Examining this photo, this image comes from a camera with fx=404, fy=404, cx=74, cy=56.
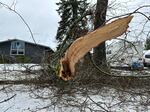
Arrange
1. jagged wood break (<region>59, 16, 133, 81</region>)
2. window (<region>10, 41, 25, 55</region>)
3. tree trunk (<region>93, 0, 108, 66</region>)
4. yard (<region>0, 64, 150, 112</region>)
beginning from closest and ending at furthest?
jagged wood break (<region>59, 16, 133, 81</region>)
yard (<region>0, 64, 150, 112</region>)
tree trunk (<region>93, 0, 108, 66</region>)
window (<region>10, 41, 25, 55</region>)

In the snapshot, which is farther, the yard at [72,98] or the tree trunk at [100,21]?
the tree trunk at [100,21]

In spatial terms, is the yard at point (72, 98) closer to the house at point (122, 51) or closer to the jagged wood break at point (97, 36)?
the house at point (122, 51)

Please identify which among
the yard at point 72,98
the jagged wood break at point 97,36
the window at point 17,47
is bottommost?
the yard at point 72,98

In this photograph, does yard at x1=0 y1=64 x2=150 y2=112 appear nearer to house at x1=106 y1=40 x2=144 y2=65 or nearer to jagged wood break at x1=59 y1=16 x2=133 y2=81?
house at x1=106 y1=40 x2=144 y2=65

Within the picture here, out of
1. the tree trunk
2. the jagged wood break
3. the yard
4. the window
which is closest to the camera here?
the jagged wood break

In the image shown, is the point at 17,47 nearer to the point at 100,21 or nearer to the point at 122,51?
the point at 122,51

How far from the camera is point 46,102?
26.1 feet

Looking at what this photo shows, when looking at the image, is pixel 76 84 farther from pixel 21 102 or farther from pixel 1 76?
pixel 1 76

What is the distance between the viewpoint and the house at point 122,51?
33.5 ft

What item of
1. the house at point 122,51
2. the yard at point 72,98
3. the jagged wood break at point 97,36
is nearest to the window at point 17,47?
the house at point 122,51

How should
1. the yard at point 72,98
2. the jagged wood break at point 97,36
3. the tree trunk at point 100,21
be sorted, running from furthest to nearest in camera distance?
the tree trunk at point 100,21
the yard at point 72,98
the jagged wood break at point 97,36

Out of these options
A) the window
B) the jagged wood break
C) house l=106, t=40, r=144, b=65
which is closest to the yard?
house l=106, t=40, r=144, b=65

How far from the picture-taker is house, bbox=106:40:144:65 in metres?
10.2

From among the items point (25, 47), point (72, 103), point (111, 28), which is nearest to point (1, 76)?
point (72, 103)
